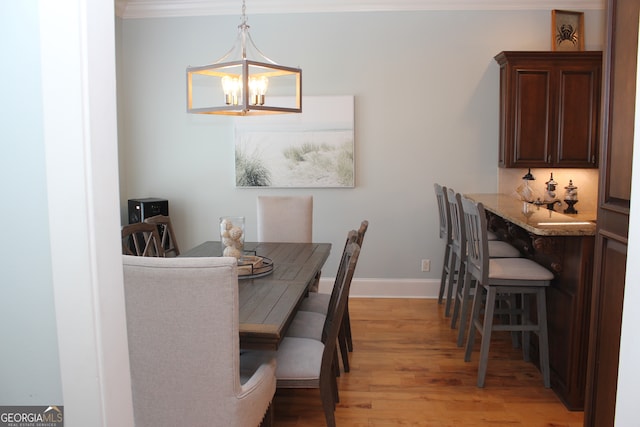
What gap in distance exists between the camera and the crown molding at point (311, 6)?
5008mm

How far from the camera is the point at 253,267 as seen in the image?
3.18 metres

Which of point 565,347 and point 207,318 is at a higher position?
point 207,318

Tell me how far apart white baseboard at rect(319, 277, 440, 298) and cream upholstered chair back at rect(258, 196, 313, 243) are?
1208mm

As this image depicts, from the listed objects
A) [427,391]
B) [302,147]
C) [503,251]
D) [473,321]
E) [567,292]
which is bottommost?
[427,391]

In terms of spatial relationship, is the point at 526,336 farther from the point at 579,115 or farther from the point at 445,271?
the point at 579,115

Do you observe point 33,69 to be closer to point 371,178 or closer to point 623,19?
point 623,19

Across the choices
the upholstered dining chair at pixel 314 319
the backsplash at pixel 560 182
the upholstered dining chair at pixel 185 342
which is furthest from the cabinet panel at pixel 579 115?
the upholstered dining chair at pixel 185 342

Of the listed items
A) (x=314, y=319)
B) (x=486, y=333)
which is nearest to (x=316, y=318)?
(x=314, y=319)

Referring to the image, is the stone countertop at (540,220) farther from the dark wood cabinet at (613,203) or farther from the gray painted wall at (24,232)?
the gray painted wall at (24,232)

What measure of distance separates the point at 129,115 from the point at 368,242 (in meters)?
2.67

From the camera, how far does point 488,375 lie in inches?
→ 138

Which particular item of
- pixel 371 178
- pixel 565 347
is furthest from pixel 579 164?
pixel 565 347

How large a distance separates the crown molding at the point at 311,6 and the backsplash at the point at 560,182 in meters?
1.49

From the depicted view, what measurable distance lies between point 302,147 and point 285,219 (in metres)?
1.11
